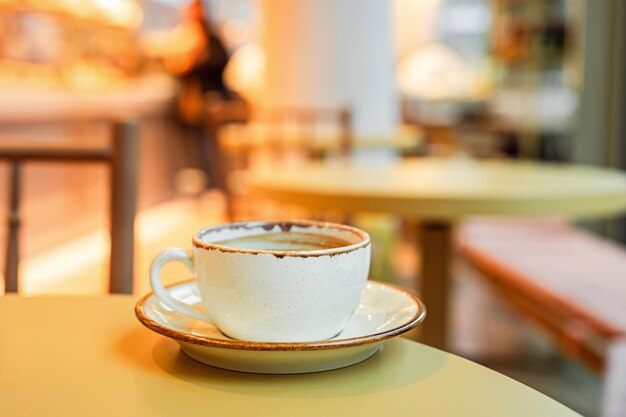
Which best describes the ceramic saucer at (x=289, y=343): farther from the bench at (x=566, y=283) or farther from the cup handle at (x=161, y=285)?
the bench at (x=566, y=283)

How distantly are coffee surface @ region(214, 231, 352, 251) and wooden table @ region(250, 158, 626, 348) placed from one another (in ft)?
3.08

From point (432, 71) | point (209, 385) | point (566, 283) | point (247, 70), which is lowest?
point (566, 283)

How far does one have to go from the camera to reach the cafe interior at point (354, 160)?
1543 millimetres

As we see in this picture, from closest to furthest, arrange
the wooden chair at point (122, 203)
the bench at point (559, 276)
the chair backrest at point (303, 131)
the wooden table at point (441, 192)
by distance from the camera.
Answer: the wooden chair at point (122, 203)
the wooden table at point (441, 192)
the bench at point (559, 276)
the chair backrest at point (303, 131)

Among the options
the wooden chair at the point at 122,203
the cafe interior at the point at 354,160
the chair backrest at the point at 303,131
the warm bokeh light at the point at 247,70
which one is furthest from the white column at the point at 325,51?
the wooden chair at the point at 122,203

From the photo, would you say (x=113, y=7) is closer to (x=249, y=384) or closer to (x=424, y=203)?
(x=424, y=203)

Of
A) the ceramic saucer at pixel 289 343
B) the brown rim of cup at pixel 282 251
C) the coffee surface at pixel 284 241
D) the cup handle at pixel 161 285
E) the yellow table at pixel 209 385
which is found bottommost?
the yellow table at pixel 209 385

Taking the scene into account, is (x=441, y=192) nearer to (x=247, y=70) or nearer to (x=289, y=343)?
(x=289, y=343)

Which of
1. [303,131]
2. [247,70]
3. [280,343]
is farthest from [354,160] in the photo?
[280,343]

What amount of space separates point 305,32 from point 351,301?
3.88 m

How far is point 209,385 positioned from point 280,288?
7 centimetres

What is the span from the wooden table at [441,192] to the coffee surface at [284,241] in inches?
36.9

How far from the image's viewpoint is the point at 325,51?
4.31 meters

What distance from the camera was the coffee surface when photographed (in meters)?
0.57
